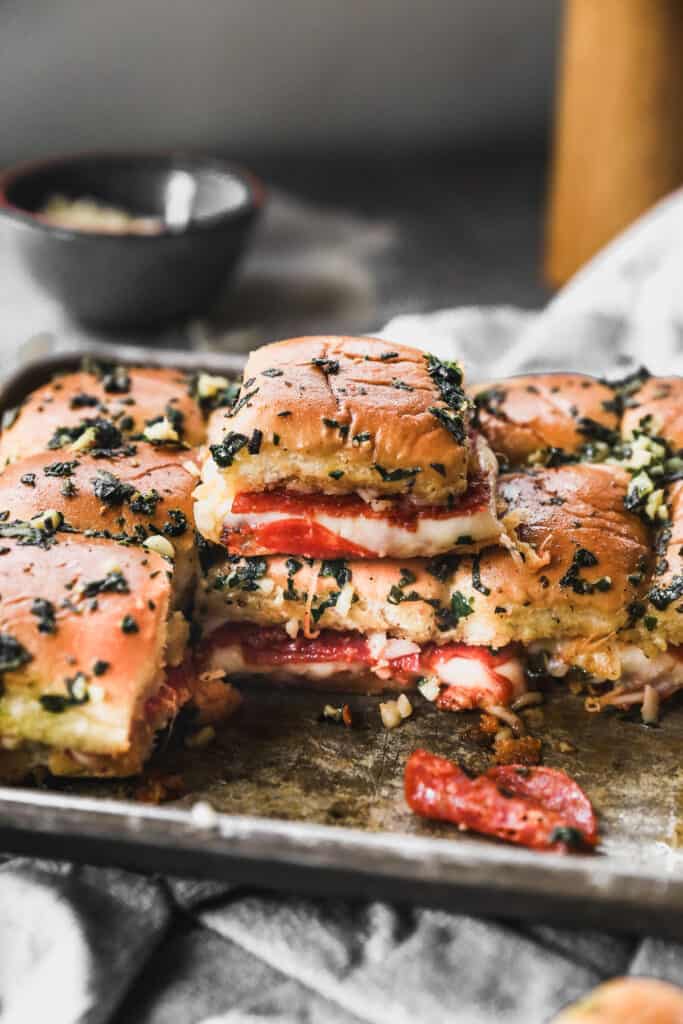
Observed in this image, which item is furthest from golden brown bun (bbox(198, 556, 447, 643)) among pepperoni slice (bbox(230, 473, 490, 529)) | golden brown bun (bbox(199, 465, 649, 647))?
pepperoni slice (bbox(230, 473, 490, 529))

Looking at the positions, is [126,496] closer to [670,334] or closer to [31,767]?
[31,767]

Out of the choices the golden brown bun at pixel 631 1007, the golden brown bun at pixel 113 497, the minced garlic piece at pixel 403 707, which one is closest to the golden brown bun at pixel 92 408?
the golden brown bun at pixel 113 497

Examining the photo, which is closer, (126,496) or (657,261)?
(126,496)

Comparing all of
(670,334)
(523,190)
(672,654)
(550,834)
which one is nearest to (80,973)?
(550,834)

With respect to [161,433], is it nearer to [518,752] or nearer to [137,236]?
[518,752]

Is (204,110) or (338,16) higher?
(338,16)

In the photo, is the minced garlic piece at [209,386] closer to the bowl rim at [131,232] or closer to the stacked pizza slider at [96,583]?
the stacked pizza slider at [96,583]

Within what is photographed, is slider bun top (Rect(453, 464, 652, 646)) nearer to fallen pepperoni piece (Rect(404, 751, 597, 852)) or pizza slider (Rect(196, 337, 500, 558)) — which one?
pizza slider (Rect(196, 337, 500, 558))
